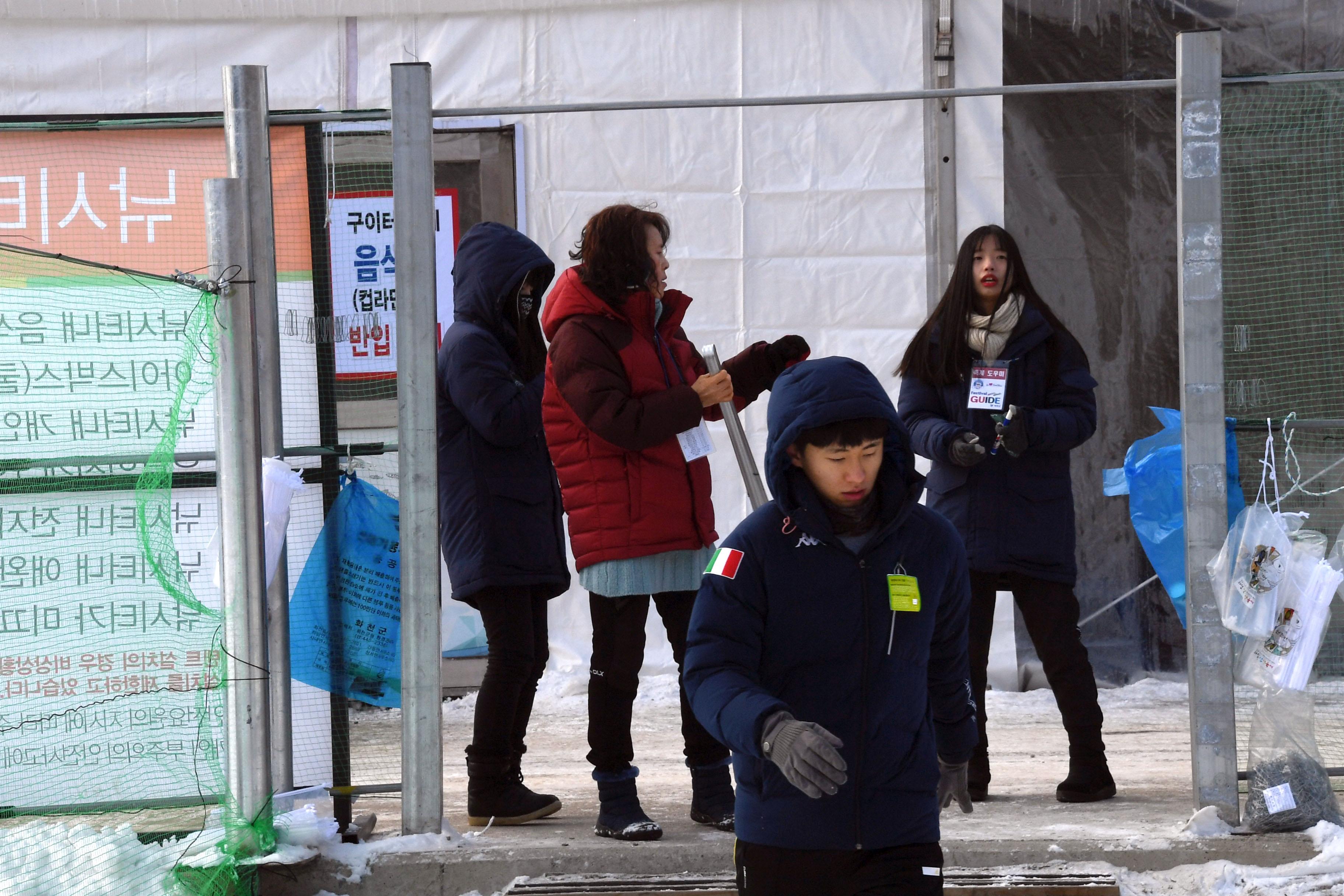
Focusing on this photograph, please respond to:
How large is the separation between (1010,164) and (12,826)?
15.3 ft

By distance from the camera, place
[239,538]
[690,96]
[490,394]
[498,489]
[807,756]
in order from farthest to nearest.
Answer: [690,96] → [498,489] → [490,394] → [239,538] → [807,756]

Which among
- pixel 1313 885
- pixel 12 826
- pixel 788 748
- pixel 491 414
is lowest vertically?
pixel 1313 885

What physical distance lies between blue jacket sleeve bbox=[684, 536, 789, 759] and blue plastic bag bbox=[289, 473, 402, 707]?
1524 millimetres

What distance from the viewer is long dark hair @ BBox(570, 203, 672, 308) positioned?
3746mm

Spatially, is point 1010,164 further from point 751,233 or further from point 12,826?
point 12,826

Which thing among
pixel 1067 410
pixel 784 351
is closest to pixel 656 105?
pixel 784 351

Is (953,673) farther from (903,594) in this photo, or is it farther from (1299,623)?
(1299,623)

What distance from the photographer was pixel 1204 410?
3.74 metres

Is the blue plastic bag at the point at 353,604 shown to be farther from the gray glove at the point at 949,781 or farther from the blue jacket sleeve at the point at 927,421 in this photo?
the gray glove at the point at 949,781

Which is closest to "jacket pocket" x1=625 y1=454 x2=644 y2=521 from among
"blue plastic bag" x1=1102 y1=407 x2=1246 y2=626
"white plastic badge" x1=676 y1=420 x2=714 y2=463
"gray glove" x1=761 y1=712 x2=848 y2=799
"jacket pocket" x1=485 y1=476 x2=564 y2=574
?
"white plastic badge" x1=676 y1=420 x2=714 y2=463

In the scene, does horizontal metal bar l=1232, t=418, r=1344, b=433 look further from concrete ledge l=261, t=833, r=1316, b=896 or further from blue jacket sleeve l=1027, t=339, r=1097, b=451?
concrete ledge l=261, t=833, r=1316, b=896

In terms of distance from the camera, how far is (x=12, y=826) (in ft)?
10.5

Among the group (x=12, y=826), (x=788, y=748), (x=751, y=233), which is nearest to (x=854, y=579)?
(x=788, y=748)

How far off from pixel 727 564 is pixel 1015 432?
5.87 feet
